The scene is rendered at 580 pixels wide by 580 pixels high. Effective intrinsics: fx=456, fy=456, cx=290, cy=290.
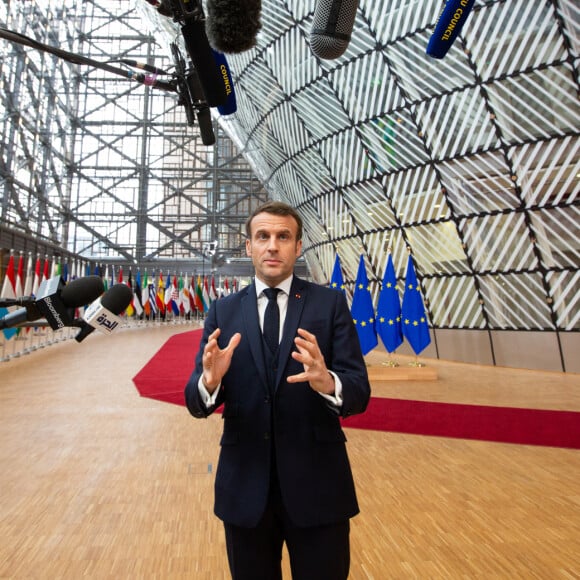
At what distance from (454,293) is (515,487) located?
32.3ft

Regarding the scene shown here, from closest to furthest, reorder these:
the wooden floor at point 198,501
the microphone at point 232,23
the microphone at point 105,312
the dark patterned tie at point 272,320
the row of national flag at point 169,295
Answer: the dark patterned tie at point 272,320 → the microphone at point 105,312 → the wooden floor at point 198,501 → the microphone at point 232,23 → the row of national flag at point 169,295

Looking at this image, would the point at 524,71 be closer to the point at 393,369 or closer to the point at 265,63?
the point at 393,369

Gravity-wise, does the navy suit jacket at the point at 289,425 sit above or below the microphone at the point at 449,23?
below

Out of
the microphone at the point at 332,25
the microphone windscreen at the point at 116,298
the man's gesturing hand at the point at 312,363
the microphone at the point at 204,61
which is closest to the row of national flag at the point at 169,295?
the microphone at the point at 204,61

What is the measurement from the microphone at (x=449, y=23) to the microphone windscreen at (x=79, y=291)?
10.6ft

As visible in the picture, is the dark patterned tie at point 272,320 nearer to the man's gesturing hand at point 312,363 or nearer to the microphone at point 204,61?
the man's gesturing hand at point 312,363

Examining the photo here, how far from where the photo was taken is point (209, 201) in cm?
3628

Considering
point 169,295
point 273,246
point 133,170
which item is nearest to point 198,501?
point 273,246

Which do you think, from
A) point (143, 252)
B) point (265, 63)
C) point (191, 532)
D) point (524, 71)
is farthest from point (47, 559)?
point (143, 252)

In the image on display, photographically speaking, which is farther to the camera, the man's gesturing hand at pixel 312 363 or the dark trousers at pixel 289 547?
the dark trousers at pixel 289 547

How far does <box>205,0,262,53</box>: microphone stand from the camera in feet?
10.2

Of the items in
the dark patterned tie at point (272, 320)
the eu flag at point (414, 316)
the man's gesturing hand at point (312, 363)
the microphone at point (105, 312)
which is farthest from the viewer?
the eu flag at point (414, 316)

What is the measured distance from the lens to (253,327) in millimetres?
1664

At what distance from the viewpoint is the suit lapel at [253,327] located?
1.60 metres
